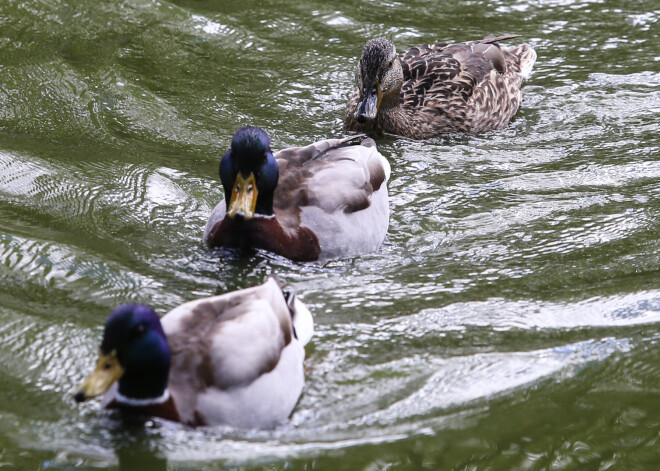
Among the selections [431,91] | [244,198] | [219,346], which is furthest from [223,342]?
[431,91]

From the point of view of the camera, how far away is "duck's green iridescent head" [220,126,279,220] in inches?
263

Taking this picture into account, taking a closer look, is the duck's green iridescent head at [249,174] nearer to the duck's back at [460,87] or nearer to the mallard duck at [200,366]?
the mallard duck at [200,366]

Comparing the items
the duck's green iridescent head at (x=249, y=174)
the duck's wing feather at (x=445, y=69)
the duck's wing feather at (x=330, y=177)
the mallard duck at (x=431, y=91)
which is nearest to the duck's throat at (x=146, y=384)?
the duck's green iridescent head at (x=249, y=174)

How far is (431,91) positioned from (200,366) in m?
5.39

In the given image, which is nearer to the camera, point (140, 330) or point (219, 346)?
point (140, 330)

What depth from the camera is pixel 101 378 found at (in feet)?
15.4

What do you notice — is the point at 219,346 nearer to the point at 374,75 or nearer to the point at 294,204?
the point at 294,204

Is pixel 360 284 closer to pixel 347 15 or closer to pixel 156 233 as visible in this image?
pixel 156 233

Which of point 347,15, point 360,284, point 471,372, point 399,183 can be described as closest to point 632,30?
point 347,15

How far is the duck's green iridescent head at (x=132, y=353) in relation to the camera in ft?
15.4

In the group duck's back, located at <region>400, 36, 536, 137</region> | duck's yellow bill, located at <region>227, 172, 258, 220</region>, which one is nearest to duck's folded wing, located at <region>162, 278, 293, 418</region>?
duck's yellow bill, located at <region>227, 172, 258, 220</region>

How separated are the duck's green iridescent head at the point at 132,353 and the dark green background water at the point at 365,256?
298 millimetres

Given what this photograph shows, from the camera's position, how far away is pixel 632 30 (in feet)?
36.4

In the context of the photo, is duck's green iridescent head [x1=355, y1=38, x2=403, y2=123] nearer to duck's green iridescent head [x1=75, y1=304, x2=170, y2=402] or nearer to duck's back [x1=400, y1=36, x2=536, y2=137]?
duck's back [x1=400, y1=36, x2=536, y2=137]
